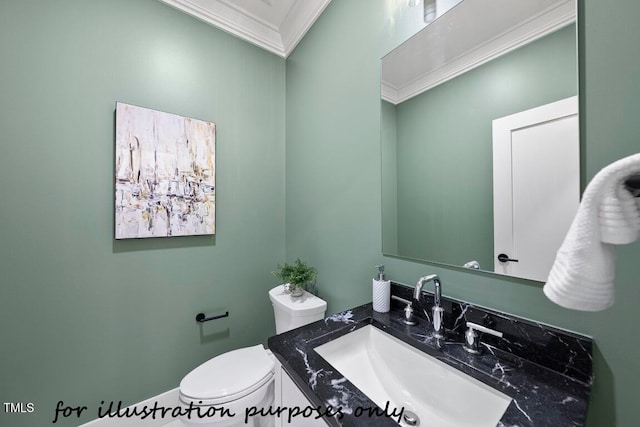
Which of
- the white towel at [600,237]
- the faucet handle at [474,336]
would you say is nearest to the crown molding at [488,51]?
the white towel at [600,237]

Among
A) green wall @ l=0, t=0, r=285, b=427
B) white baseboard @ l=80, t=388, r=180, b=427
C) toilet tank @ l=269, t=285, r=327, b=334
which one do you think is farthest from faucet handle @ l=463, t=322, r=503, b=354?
white baseboard @ l=80, t=388, r=180, b=427

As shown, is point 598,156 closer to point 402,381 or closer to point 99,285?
point 402,381

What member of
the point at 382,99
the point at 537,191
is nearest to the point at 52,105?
the point at 382,99

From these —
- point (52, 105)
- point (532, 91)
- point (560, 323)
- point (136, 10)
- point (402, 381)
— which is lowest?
point (402, 381)

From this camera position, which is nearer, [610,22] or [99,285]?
[610,22]

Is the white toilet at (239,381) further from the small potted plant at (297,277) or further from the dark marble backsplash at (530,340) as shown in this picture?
the dark marble backsplash at (530,340)

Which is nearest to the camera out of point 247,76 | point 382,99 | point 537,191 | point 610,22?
point 610,22

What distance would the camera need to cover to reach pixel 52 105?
3.67 feet

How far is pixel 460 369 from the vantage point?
62cm

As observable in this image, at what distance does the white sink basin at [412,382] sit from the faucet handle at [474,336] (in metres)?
0.11

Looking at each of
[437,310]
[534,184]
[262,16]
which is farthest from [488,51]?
[262,16]

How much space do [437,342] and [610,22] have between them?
935 millimetres

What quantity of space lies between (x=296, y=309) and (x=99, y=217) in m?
1.15

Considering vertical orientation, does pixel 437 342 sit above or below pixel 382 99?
below
